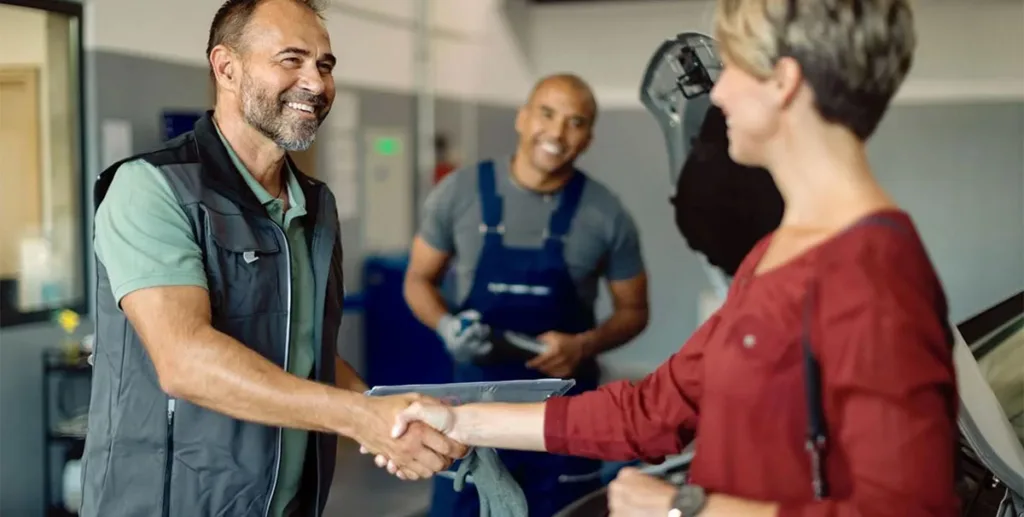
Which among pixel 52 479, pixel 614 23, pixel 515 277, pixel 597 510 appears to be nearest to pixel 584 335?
pixel 515 277

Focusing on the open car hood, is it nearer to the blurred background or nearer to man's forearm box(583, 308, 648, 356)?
the blurred background

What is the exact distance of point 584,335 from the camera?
8.57 ft

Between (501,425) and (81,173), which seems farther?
(81,173)

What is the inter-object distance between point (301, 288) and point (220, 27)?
45 cm

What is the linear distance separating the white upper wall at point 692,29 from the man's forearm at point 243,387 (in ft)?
5.20

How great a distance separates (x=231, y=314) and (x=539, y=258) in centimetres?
117

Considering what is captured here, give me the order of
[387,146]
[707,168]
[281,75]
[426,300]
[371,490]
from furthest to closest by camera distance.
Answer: [387,146], [371,490], [426,300], [707,168], [281,75]

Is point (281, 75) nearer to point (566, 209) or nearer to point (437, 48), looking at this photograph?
point (566, 209)

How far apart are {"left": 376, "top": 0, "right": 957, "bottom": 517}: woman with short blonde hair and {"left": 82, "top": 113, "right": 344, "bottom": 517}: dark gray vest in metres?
0.67

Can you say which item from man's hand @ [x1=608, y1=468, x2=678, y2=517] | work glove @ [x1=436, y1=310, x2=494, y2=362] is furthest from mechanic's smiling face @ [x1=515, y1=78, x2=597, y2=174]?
man's hand @ [x1=608, y1=468, x2=678, y2=517]

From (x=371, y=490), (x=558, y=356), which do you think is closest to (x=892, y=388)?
(x=558, y=356)

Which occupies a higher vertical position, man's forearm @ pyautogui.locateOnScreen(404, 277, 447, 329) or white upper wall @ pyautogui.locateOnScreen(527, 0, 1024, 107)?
white upper wall @ pyautogui.locateOnScreen(527, 0, 1024, 107)

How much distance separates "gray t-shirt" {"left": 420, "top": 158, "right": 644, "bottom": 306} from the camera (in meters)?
2.63

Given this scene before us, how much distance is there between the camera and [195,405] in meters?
1.54
